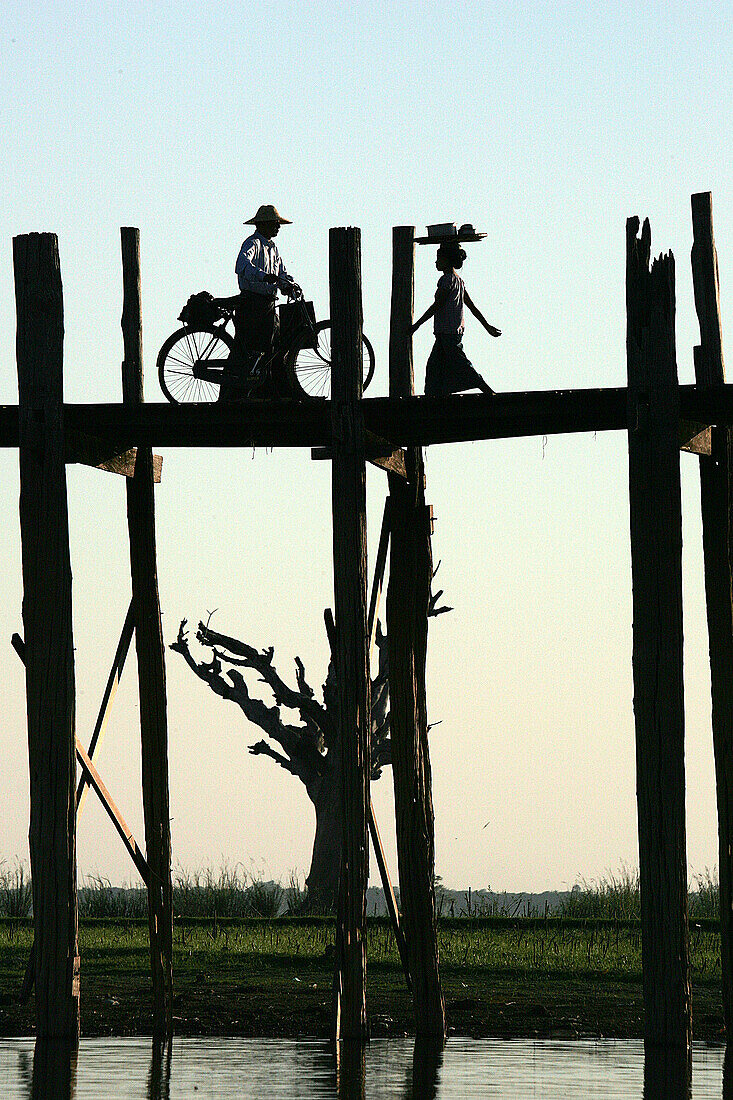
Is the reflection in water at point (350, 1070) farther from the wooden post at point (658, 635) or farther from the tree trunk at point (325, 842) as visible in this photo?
the tree trunk at point (325, 842)

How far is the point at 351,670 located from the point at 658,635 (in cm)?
208

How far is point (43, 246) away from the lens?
13.7m

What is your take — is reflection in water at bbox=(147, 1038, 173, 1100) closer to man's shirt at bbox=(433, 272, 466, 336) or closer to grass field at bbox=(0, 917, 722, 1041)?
grass field at bbox=(0, 917, 722, 1041)

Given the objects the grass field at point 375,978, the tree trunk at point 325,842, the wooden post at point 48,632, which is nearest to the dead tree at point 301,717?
the tree trunk at point 325,842

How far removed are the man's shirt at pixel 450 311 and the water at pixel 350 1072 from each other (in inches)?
207

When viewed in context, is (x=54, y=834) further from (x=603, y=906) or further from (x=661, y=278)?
(x=603, y=906)

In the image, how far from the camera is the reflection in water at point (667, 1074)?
1140 cm

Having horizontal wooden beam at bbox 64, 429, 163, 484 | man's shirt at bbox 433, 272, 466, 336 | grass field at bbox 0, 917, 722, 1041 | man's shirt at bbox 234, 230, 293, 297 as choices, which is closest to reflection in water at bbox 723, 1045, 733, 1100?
grass field at bbox 0, 917, 722, 1041

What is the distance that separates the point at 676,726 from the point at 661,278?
116 inches

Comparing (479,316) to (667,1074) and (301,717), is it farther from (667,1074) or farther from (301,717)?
(301,717)

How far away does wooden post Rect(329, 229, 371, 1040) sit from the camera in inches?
506

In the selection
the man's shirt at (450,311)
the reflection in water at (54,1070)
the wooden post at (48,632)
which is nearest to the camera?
the reflection in water at (54,1070)

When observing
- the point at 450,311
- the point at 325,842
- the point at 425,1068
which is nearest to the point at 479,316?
the point at 450,311

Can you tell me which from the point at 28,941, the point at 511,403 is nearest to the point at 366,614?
the point at 511,403
